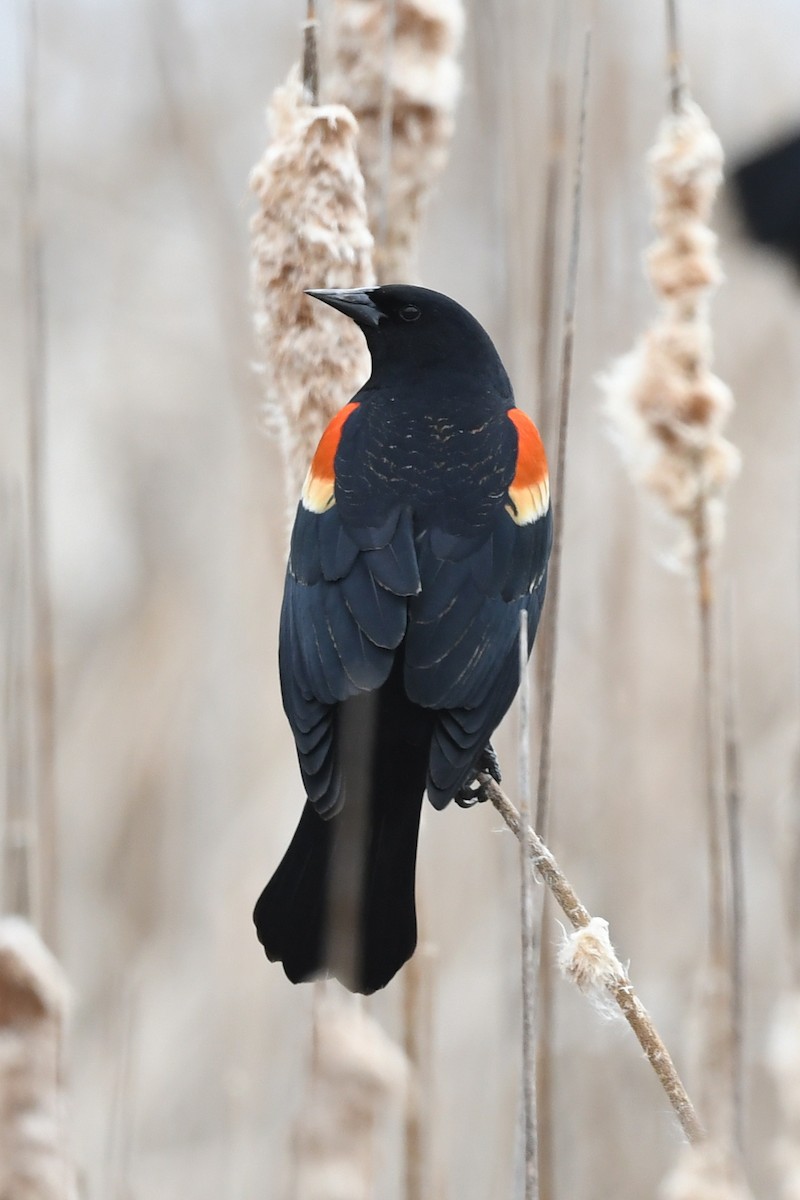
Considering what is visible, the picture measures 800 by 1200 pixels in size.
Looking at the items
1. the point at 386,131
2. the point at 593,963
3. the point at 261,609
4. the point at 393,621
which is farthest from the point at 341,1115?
the point at 261,609

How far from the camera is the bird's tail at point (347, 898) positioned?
115cm

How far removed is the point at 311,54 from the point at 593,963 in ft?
3.11

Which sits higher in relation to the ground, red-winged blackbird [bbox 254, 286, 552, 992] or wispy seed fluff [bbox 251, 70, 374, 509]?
wispy seed fluff [bbox 251, 70, 374, 509]

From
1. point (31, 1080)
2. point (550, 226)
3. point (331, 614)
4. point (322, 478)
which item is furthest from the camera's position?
point (550, 226)

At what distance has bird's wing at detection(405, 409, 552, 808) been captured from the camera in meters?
1.21

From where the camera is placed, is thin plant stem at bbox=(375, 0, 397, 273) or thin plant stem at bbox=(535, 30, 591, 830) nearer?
thin plant stem at bbox=(535, 30, 591, 830)

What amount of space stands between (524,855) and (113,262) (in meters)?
2.63

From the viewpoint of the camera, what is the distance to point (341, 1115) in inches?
47.0

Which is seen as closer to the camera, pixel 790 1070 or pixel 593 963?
pixel 593 963

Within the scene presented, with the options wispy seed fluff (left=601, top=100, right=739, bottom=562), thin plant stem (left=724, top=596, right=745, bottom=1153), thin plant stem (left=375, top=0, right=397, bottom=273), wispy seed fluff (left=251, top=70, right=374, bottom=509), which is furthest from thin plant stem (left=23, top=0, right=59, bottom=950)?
thin plant stem (left=724, top=596, right=745, bottom=1153)

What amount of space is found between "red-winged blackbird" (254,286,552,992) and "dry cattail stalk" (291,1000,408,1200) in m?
0.11

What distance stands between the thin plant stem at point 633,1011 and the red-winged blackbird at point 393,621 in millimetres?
123

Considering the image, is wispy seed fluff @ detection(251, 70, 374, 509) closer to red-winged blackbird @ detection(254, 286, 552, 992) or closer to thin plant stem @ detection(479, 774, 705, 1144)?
red-winged blackbird @ detection(254, 286, 552, 992)

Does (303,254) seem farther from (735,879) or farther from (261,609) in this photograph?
(261,609)
